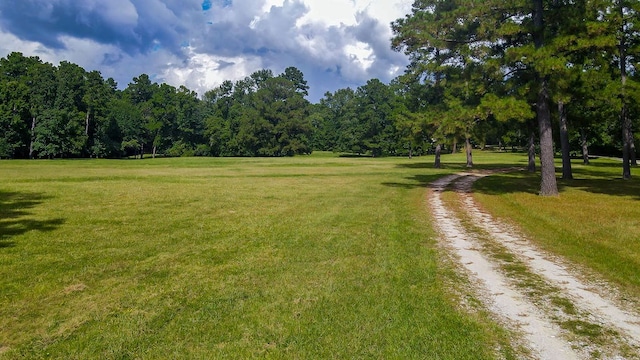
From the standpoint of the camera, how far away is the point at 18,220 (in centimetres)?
1207

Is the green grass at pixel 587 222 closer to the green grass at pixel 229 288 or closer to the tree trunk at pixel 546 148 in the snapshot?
the tree trunk at pixel 546 148

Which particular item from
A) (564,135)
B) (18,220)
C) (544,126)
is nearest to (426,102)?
(564,135)

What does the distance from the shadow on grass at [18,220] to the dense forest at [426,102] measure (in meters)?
16.8

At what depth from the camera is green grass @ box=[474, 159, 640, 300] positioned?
776 cm

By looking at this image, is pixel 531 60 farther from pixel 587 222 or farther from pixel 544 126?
pixel 587 222

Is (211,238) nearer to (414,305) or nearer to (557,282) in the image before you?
(414,305)

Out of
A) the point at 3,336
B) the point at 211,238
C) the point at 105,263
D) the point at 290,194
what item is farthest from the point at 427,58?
the point at 3,336

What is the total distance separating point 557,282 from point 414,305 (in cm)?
308

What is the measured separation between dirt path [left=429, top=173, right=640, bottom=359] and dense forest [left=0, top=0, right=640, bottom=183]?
9.70 meters

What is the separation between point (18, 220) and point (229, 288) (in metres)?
10.0

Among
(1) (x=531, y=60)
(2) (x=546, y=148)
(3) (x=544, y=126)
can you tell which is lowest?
(2) (x=546, y=148)

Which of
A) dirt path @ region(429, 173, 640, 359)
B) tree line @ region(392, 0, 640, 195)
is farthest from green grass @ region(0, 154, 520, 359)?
tree line @ region(392, 0, 640, 195)

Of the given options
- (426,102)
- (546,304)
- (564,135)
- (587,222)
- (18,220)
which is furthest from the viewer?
(426,102)

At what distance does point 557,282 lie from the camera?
677 centimetres
